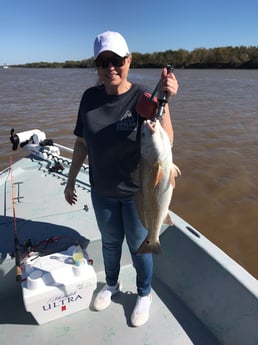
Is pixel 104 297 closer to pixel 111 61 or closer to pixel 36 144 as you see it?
pixel 111 61

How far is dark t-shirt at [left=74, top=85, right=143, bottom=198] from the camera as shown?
211cm

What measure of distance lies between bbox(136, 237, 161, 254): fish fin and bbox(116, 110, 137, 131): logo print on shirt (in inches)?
33.1

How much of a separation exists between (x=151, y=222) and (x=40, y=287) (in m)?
1.05

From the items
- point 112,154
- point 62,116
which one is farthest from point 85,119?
point 62,116

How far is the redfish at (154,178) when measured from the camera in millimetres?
A: 1810

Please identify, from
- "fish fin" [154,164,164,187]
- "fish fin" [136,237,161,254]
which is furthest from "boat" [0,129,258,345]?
Answer: "fish fin" [154,164,164,187]

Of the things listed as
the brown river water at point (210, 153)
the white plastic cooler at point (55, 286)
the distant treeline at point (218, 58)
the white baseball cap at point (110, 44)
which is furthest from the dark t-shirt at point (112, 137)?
the distant treeline at point (218, 58)

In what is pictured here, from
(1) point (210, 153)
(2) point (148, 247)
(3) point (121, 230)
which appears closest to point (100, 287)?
(3) point (121, 230)

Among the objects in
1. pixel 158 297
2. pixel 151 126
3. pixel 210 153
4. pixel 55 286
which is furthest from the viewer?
pixel 210 153

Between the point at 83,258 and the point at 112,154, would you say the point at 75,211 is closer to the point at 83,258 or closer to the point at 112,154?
the point at 83,258

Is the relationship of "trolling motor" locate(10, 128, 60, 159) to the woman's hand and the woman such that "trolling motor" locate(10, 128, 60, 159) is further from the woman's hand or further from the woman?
the woman's hand

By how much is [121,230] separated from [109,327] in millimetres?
904

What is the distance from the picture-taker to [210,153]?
8.71 meters

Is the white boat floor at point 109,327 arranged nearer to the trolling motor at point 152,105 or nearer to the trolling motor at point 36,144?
the trolling motor at point 152,105
